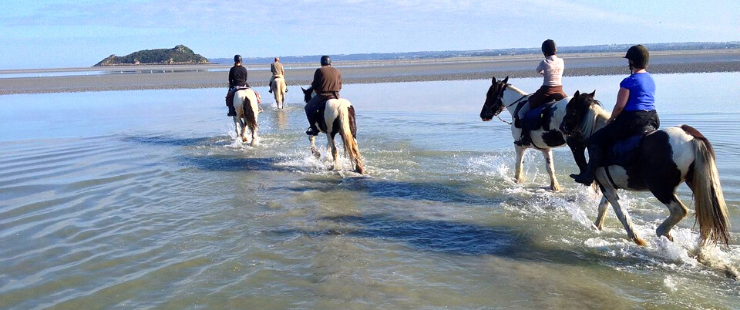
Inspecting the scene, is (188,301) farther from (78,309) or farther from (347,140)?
(347,140)

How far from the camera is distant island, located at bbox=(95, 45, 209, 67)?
101250 mm

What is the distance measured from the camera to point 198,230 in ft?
22.9

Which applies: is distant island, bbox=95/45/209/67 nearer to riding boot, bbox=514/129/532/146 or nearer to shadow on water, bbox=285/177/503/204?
shadow on water, bbox=285/177/503/204

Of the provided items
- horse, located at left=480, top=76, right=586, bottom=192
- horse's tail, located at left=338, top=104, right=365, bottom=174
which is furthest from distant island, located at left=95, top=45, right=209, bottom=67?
horse, located at left=480, top=76, right=586, bottom=192

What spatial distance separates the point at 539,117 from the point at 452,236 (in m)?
2.70

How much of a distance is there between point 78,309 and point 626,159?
18.1 ft

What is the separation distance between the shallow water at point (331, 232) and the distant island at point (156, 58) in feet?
307

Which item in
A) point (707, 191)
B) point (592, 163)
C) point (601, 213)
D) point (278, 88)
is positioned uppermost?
point (278, 88)

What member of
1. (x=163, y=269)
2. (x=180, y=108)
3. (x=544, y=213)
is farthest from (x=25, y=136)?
(x=544, y=213)

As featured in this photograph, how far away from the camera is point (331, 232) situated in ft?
22.6

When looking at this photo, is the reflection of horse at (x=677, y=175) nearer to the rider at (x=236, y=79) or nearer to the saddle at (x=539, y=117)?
the saddle at (x=539, y=117)

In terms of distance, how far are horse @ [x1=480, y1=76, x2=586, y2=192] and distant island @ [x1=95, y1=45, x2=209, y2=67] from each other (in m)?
98.6

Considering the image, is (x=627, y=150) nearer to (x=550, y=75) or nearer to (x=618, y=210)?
(x=618, y=210)

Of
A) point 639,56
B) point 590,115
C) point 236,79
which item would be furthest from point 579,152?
point 236,79
